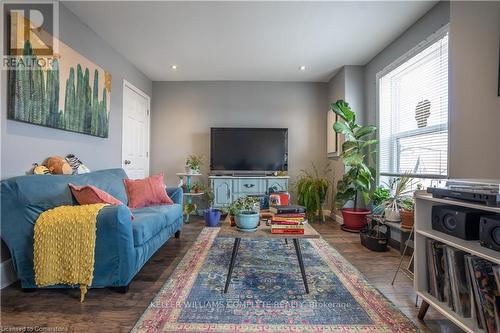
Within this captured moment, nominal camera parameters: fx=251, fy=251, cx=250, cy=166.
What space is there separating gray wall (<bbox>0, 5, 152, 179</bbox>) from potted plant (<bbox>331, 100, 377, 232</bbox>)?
2971mm

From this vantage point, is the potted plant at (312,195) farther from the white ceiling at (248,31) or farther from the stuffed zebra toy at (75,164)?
the stuffed zebra toy at (75,164)

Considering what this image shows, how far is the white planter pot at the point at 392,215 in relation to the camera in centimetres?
272

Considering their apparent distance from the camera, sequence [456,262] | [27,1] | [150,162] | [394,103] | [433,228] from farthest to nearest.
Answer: [150,162] < [394,103] < [27,1] < [433,228] < [456,262]

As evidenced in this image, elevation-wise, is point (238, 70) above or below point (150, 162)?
above

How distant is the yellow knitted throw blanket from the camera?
1.67 m

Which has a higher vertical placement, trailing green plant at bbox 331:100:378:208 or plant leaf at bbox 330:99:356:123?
plant leaf at bbox 330:99:356:123

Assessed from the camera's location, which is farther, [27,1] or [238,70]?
[238,70]

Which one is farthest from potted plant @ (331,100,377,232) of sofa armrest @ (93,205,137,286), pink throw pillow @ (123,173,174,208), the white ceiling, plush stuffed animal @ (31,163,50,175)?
plush stuffed animal @ (31,163,50,175)

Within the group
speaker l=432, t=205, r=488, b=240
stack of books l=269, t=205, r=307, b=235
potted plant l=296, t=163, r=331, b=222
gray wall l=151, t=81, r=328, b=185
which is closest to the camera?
speaker l=432, t=205, r=488, b=240

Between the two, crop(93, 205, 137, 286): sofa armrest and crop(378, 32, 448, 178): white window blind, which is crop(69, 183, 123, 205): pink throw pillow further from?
crop(378, 32, 448, 178): white window blind

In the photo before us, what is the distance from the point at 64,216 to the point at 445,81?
3301mm

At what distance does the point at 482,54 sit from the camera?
183 centimetres

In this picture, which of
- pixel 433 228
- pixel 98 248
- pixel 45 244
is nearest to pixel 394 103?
pixel 433 228

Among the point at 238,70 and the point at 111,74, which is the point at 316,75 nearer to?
the point at 238,70
